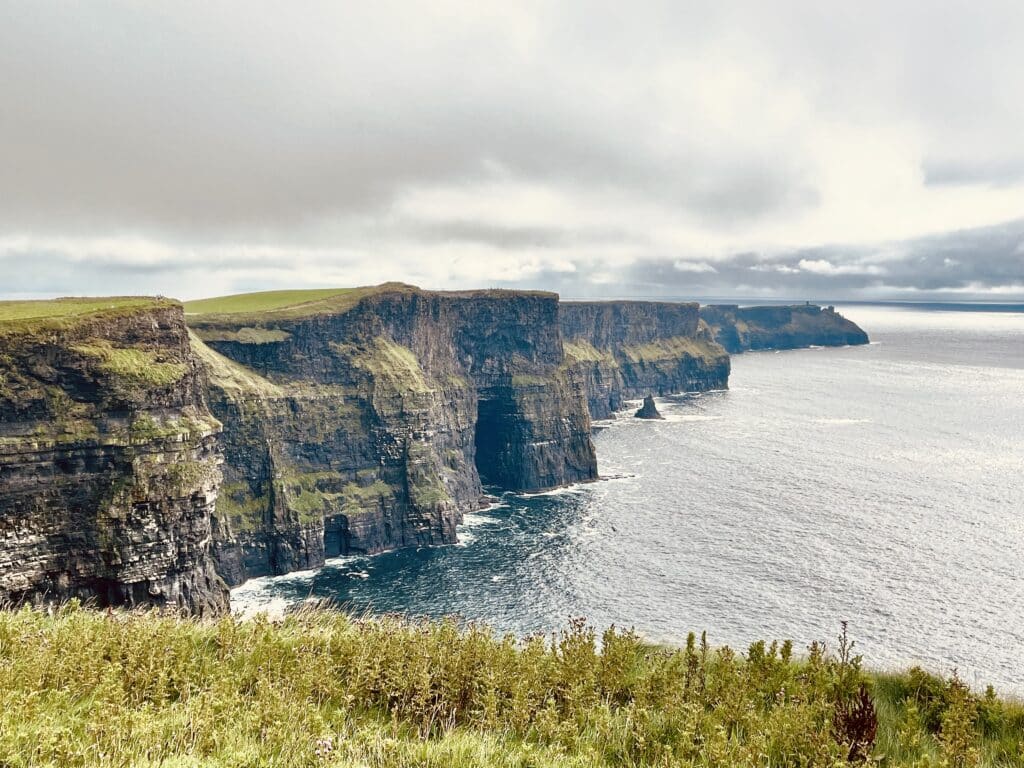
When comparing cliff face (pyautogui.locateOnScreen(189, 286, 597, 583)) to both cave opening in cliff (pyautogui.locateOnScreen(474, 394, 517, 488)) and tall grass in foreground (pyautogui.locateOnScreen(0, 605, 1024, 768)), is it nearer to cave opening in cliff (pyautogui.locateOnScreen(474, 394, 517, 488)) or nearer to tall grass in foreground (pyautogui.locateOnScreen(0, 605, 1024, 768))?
cave opening in cliff (pyautogui.locateOnScreen(474, 394, 517, 488))

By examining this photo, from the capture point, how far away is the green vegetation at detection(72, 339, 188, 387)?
237 ft

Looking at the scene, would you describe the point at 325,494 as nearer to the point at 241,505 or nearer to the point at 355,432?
the point at 355,432

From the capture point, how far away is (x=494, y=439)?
17825 cm

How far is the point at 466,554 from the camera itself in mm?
118688

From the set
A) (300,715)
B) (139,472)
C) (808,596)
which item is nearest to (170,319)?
(139,472)

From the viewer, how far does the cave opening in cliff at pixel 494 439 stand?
174 m

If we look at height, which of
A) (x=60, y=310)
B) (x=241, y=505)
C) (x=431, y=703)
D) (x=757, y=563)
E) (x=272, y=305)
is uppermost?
(x=272, y=305)

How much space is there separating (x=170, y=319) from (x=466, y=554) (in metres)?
64.7

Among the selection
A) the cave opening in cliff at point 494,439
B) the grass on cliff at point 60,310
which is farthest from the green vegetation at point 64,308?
the cave opening in cliff at point 494,439

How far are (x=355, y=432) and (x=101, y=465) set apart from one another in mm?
61154

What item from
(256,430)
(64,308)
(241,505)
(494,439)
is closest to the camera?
(64,308)

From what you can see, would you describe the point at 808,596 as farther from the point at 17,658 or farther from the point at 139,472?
the point at 17,658

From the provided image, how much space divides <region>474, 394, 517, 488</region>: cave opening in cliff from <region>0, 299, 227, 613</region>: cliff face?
100398 mm

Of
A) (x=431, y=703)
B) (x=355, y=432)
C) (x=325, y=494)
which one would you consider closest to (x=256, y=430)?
(x=325, y=494)
